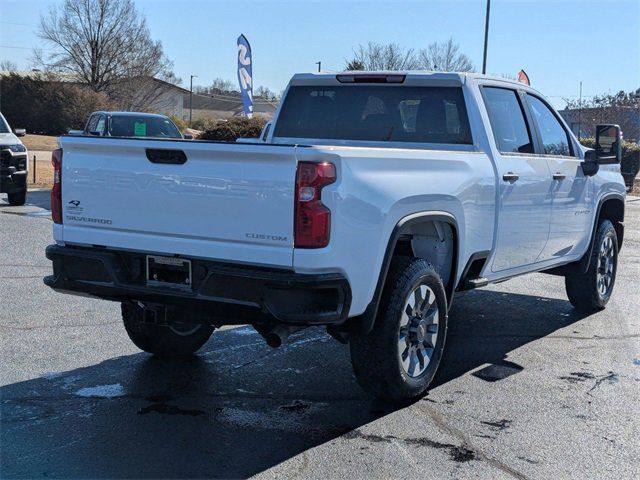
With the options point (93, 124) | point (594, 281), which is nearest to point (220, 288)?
point (594, 281)

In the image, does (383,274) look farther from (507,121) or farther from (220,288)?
(507,121)

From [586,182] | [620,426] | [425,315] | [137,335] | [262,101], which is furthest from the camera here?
[262,101]

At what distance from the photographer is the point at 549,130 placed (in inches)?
274

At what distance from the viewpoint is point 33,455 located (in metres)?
4.11

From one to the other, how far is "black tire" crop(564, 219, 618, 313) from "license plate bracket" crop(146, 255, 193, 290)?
4.51 metres

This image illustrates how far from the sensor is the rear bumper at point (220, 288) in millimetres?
4191

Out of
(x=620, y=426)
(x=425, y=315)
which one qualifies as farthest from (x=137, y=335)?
(x=620, y=426)

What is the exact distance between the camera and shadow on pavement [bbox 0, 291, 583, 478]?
409 cm

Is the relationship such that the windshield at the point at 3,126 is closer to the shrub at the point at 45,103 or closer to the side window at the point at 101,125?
the side window at the point at 101,125

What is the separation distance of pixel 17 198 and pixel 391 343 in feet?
40.9

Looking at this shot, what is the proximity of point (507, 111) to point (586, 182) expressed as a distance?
1320mm

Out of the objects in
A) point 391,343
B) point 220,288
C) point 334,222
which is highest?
point 334,222

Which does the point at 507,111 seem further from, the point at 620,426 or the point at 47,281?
the point at 47,281

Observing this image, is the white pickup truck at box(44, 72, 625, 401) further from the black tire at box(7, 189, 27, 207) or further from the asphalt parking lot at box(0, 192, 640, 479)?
the black tire at box(7, 189, 27, 207)
